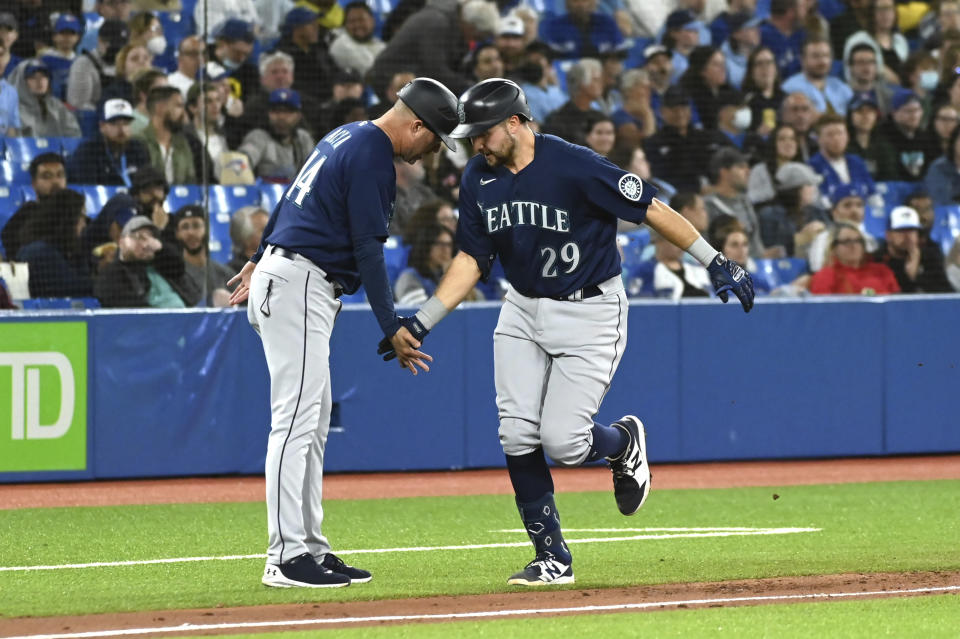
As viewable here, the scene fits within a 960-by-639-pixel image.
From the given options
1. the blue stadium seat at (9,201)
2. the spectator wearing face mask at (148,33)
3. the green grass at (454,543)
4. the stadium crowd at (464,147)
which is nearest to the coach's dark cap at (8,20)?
the stadium crowd at (464,147)

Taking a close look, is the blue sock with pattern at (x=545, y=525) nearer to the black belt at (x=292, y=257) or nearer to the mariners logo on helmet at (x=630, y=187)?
the black belt at (x=292, y=257)

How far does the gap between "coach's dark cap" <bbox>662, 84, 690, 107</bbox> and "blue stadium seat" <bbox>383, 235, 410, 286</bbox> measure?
3.17 metres

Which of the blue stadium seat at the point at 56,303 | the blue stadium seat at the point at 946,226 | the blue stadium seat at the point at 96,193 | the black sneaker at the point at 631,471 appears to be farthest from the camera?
the blue stadium seat at the point at 946,226

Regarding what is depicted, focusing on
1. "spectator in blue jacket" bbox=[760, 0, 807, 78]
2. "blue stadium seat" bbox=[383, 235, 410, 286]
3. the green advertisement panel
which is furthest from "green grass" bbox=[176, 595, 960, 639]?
"spectator in blue jacket" bbox=[760, 0, 807, 78]

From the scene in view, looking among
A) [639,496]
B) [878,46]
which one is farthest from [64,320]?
[878,46]

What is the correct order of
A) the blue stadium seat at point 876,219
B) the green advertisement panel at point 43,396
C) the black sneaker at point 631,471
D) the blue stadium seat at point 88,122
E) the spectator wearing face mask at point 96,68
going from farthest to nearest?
1. the blue stadium seat at point 876,219
2. the spectator wearing face mask at point 96,68
3. the blue stadium seat at point 88,122
4. the green advertisement panel at point 43,396
5. the black sneaker at point 631,471

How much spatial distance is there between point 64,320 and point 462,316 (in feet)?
9.38

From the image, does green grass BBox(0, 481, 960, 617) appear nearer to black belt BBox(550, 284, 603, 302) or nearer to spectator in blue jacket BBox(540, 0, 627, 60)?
black belt BBox(550, 284, 603, 302)

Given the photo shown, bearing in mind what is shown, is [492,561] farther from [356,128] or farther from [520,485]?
[356,128]

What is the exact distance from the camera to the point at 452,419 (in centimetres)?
1086

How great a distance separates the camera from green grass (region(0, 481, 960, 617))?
5.79 metres

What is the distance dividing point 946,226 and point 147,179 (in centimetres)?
700

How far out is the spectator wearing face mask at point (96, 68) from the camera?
37.4ft

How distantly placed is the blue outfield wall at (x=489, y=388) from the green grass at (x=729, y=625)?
568 cm
